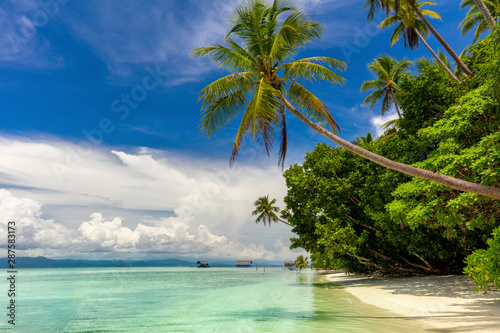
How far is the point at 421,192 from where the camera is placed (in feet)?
34.1

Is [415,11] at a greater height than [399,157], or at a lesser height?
greater

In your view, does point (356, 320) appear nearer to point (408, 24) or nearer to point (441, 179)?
point (441, 179)

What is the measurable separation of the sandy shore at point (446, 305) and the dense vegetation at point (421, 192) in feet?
2.82

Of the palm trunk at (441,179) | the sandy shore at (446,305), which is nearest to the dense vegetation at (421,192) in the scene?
the sandy shore at (446,305)

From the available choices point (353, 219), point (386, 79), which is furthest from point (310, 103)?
point (386, 79)

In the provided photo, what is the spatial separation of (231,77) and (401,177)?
30.0ft

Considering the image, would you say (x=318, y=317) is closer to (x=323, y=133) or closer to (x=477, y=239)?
(x=323, y=133)

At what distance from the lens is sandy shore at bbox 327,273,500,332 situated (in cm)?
756

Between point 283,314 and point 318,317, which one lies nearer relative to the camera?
point 318,317

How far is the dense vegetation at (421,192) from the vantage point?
28.9ft

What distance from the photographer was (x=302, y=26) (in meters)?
10.7

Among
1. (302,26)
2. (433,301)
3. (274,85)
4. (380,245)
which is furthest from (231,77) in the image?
(380,245)

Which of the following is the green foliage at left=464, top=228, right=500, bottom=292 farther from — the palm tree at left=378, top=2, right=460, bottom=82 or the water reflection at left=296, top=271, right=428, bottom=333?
the palm tree at left=378, top=2, right=460, bottom=82

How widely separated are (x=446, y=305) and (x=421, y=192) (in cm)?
363
